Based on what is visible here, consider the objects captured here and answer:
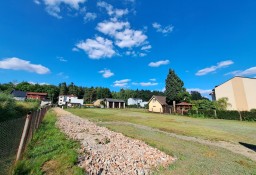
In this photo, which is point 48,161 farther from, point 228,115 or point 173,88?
point 173,88

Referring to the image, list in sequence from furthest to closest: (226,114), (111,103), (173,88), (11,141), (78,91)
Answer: (78,91) → (111,103) → (173,88) → (226,114) → (11,141)

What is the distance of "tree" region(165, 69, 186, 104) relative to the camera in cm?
4375

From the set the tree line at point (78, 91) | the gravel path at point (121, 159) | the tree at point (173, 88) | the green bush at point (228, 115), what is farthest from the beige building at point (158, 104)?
the tree line at point (78, 91)

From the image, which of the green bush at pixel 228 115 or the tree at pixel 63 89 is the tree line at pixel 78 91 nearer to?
the tree at pixel 63 89

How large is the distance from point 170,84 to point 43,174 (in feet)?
140

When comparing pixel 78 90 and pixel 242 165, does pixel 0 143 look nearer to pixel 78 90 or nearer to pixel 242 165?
pixel 242 165

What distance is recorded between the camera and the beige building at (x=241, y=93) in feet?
102

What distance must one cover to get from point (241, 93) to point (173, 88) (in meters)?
15.3

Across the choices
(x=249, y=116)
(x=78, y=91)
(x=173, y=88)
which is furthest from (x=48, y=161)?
(x=78, y=91)

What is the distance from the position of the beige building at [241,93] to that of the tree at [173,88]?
11.5m

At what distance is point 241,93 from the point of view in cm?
3209

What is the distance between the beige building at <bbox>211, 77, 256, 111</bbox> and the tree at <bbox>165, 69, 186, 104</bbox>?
37.6ft

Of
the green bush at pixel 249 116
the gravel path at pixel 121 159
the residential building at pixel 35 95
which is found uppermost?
the residential building at pixel 35 95

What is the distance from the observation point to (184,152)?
6840mm
